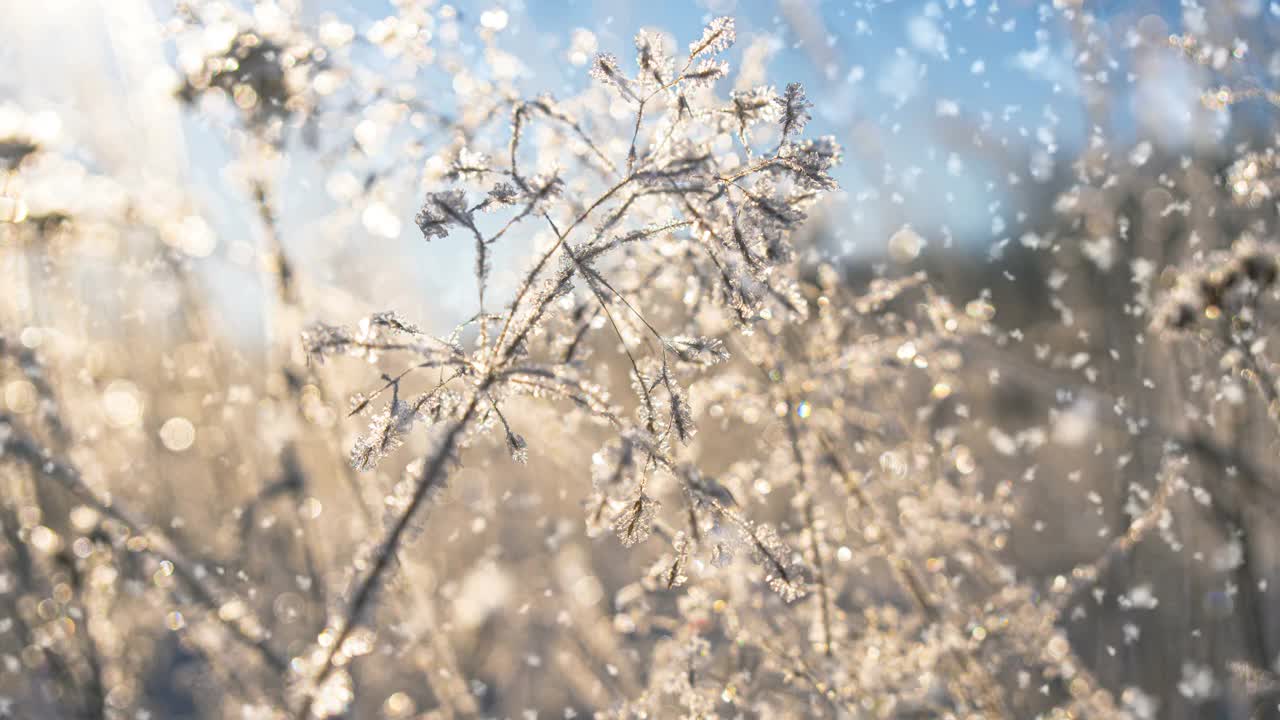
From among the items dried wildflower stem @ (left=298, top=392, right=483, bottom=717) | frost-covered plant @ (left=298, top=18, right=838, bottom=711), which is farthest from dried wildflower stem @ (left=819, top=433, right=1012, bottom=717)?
dried wildflower stem @ (left=298, top=392, right=483, bottom=717)

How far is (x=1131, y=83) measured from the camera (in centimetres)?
147

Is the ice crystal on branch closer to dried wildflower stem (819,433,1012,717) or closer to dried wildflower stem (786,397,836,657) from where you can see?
dried wildflower stem (786,397,836,657)

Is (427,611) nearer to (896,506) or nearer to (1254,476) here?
(896,506)

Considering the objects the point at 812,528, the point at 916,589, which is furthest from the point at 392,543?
the point at 916,589

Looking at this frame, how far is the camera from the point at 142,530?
1.00 meters

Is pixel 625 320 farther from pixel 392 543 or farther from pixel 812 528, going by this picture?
pixel 812 528

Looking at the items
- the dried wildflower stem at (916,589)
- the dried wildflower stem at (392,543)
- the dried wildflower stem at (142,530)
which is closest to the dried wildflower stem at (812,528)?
the dried wildflower stem at (916,589)

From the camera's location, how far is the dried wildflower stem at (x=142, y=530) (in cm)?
104

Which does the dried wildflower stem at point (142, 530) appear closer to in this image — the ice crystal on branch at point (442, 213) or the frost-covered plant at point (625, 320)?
the frost-covered plant at point (625, 320)

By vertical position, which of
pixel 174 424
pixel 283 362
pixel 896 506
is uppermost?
pixel 174 424

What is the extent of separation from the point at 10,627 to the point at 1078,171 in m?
2.39

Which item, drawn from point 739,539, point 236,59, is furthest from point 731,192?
point 236,59

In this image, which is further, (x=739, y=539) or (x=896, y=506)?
(x=896, y=506)

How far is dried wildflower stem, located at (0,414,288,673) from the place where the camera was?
3.40ft
